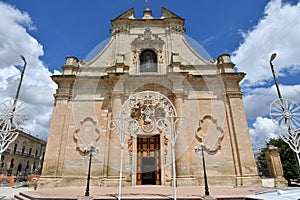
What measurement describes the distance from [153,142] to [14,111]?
311 inches

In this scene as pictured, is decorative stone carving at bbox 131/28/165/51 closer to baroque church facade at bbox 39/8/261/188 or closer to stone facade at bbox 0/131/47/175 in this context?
baroque church facade at bbox 39/8/261/188

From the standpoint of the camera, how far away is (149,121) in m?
11.0

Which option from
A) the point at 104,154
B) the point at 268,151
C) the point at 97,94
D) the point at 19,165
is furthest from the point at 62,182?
the point at 19,165

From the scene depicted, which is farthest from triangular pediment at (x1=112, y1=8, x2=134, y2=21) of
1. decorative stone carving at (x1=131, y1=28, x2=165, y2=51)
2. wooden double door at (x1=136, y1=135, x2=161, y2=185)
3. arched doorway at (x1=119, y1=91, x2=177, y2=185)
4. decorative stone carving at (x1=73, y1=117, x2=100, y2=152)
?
wooden double door at (x1=136, y1=135, x2=161, y2=185)

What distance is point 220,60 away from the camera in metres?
14.0

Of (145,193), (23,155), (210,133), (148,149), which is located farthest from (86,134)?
(23,155)

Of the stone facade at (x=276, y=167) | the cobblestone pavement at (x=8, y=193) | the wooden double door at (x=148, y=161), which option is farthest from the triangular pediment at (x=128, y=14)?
the stone facade at (x=276, y=167)

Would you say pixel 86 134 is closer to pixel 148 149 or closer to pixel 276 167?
pixel 148 149

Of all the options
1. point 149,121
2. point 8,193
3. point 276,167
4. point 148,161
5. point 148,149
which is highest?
point 149,121

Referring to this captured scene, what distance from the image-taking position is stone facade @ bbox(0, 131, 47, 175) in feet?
99.5

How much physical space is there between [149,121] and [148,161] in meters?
2.72

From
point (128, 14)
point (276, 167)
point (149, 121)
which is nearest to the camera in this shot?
point (149, 121)

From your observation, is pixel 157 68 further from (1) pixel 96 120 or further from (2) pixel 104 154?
(2) pixel 104 154

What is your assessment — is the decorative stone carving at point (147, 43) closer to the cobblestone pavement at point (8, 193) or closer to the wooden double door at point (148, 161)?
the wooden double door at point (148, 161)
